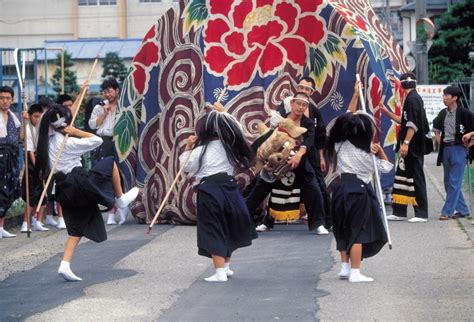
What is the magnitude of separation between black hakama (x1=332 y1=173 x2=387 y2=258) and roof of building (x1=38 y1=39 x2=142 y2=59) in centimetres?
5096

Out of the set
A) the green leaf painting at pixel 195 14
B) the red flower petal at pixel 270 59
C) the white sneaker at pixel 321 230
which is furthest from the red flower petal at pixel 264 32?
the white sneaker at pixel 321 230

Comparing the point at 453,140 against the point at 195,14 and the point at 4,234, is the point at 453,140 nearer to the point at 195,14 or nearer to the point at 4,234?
the point at 195,14

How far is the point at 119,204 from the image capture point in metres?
11.2

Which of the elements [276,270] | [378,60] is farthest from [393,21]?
[276,270]

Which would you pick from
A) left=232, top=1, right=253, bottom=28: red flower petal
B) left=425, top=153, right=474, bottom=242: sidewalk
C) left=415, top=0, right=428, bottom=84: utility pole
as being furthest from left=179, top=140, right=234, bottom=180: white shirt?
left=415, top=0, right=428, bottom=84: utility pole

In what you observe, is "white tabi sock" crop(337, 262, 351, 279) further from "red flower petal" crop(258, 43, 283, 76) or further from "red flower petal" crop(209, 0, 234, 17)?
"red flower petal" crop(209, 0, 234, 17)

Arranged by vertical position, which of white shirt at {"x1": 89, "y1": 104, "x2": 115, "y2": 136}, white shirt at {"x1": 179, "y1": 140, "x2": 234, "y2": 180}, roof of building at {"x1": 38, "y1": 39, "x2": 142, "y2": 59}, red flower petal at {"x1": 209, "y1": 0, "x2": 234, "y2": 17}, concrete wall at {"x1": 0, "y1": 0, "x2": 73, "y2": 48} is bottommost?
white shirt at {"x1": 179, "y1": 140, "x2": 234, "y2": 180}

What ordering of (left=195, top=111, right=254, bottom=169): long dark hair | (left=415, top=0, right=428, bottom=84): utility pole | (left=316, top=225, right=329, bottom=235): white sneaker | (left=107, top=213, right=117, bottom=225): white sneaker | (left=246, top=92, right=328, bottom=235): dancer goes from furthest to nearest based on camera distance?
(left=415, top=0, right=428, bottom=84): utility pole < (left=107, top=213, right=117, bottom=225): white sneaker < (left=316, top=225, right=329, bottom=235): white sneaker < (left=246, top=92, right=328, bottom=235): dancer < (left=195, top=111, right=254, bottom=169): long dark hair

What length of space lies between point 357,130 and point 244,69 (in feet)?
15.1

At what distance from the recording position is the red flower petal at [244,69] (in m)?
14.9

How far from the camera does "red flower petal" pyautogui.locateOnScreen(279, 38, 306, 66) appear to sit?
48.9 ft

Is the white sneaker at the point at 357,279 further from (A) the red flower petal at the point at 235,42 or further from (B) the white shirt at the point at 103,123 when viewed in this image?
(B) the white shirt at the point at 103,123

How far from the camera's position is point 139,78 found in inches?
606

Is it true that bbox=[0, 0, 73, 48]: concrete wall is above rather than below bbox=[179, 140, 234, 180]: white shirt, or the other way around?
above
